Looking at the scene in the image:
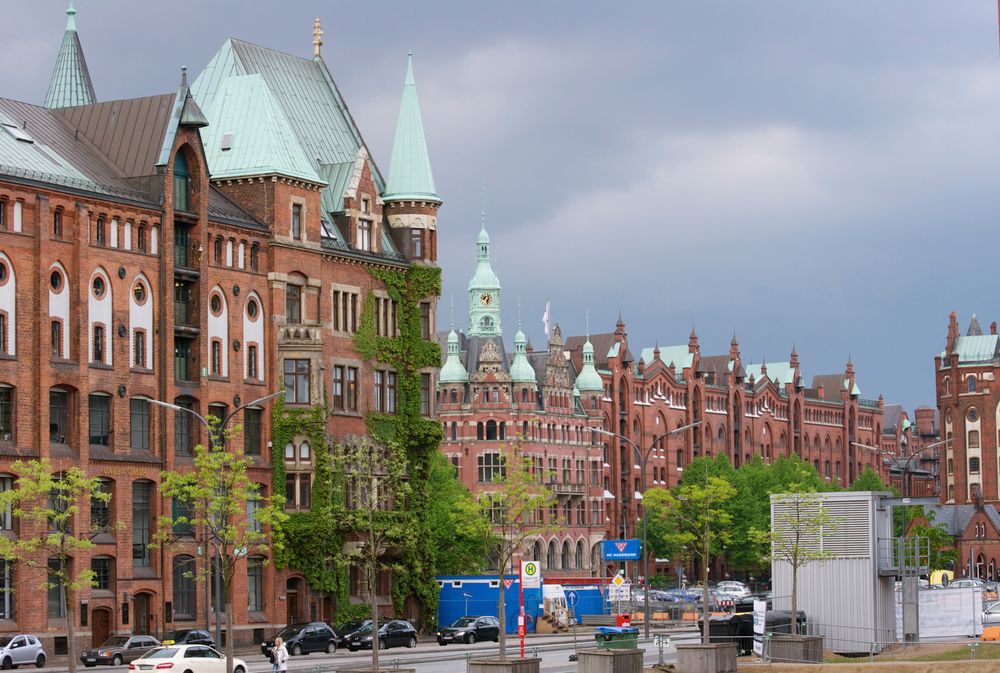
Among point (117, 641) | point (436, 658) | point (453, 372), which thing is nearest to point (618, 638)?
point (436, 658)

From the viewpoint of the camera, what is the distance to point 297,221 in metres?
91.9

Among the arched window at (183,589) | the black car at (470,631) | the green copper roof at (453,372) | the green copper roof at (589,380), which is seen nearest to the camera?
the arched window at (183,589)

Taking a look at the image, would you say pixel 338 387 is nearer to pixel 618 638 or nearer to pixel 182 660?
pixel 618 638

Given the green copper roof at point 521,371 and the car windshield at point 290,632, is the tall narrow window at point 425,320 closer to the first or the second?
the car windshield at point 290,632

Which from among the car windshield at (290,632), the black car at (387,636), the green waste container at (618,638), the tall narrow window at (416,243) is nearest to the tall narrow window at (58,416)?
the car windshield at (290,632)

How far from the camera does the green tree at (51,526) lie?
204 ft

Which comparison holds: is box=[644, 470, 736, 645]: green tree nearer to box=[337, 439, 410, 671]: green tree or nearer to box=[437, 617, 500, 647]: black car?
box=[437, 617, 500, 647]: black car

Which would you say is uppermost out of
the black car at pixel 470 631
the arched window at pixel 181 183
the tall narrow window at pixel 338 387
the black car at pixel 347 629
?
the arched window at pixel 181 183

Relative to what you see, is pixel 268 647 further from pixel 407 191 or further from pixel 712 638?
pixel 407 191

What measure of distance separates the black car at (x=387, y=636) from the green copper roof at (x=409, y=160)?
2559 cm

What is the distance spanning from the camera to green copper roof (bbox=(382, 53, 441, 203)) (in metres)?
101

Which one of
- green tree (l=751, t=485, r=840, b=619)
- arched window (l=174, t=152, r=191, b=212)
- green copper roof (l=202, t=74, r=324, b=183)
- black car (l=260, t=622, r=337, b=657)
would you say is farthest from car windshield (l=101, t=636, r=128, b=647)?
green copper roof (l=202, t=74, r=324, b=183)

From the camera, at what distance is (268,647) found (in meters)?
77.9

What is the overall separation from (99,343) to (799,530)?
3121 cm
